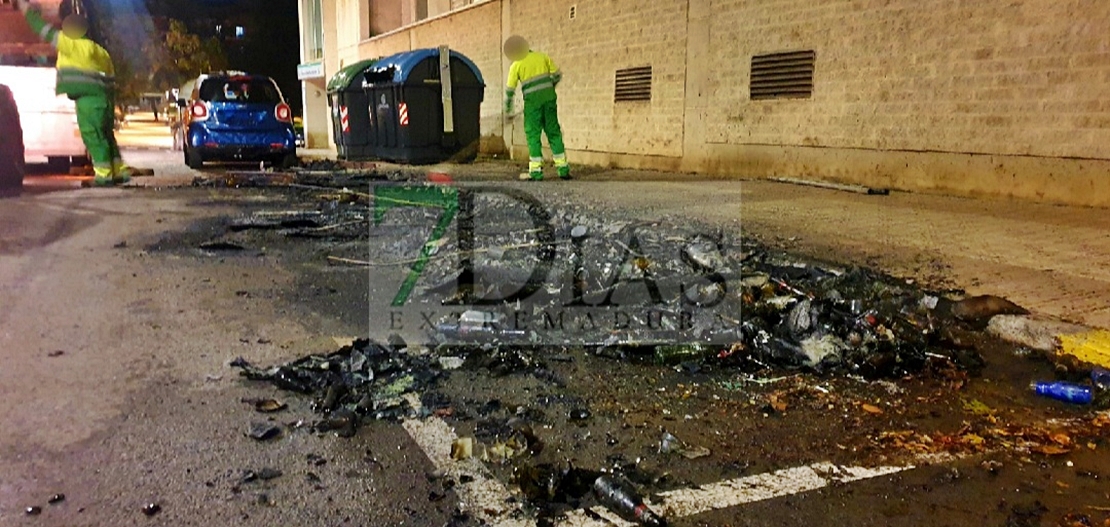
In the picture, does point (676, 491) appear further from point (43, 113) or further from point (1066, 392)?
point (43, 113)

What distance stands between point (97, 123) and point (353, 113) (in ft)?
22.7

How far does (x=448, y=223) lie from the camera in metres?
7.64

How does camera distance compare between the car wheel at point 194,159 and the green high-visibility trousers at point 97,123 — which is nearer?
the green high-visibility trousers at point 97,123

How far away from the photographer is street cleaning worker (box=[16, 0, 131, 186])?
10.1 m

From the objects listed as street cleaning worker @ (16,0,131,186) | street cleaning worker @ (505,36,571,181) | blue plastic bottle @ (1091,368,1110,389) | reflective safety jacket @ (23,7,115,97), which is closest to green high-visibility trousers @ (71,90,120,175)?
street cleaning worker @ (16,0,131,186)

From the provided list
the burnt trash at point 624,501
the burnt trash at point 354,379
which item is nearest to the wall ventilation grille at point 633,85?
the burnt trash at point 354,379

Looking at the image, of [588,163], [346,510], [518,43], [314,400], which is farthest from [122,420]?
[588,163]

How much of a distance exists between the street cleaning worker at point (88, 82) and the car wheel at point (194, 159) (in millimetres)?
2439

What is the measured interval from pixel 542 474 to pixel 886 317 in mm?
2572

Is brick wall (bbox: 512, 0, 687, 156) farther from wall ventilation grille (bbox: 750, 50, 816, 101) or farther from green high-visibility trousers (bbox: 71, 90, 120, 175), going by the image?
green high-visibility trousers (bbox: 71, 90, 120, 175)

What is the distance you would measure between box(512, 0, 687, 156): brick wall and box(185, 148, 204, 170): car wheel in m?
7.21

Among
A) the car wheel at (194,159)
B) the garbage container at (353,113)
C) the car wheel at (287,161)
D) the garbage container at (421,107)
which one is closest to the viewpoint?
the car wheel at (194,159)

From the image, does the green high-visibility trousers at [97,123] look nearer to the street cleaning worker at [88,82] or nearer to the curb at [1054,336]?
the street cleaning worker at [88,82]

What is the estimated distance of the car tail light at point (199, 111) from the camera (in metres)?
13.2
